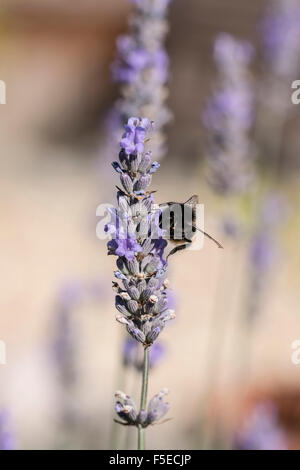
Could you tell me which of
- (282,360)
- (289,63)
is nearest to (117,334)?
(282,360)

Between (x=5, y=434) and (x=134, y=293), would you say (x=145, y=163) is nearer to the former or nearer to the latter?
(x=134, y=293)

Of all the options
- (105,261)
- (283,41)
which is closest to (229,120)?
(283,41)

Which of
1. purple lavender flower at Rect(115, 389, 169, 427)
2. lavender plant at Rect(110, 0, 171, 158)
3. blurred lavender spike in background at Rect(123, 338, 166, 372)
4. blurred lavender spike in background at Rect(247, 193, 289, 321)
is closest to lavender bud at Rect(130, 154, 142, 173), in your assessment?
purple lavender flower at Rect(115, 389, 169, 427)

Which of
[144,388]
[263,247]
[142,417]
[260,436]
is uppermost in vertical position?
[263,247]

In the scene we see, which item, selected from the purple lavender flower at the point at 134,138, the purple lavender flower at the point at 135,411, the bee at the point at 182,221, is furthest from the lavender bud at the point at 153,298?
the purple lavender flower at the point at 134,138

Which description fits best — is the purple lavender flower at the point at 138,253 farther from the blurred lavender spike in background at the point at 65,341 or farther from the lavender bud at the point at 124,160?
the blurred lavender spike in background at the point at 65,341
